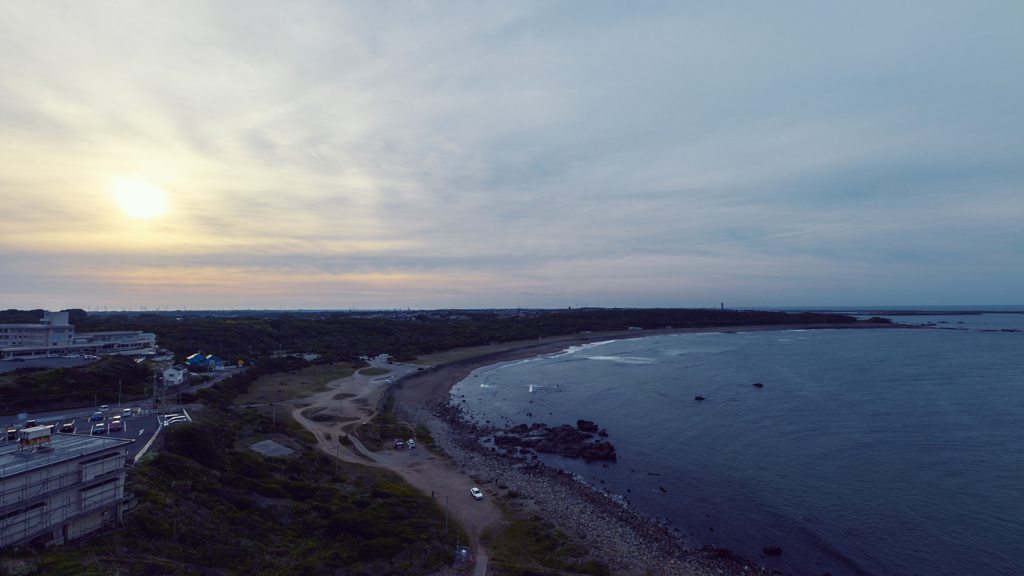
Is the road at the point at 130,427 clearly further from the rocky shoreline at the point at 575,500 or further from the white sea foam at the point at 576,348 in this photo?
the white sea foam at the point at 576,348

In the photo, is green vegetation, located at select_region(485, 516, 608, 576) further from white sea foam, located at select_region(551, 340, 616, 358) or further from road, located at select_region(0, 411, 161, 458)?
white sea foam, located at select_region(551, 340, 616, 358)

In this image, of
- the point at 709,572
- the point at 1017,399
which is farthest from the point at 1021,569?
the point at 1017,399

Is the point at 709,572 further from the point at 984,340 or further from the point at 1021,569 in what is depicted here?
the point at 984,340

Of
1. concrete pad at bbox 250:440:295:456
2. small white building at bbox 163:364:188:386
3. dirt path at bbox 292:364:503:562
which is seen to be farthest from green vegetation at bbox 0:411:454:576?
small white building at bbox 163:364:188:386

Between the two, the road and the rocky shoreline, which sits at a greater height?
the road

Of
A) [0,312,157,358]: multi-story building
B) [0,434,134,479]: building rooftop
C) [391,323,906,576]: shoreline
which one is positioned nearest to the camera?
[0,434,134,479]: building rooftop

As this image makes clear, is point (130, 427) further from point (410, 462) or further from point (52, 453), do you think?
point (410, 462)
